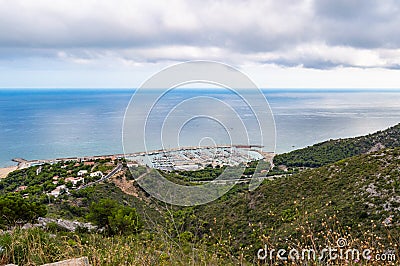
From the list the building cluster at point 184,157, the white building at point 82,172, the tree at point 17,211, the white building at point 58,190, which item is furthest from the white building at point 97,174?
the tree at point 17,211

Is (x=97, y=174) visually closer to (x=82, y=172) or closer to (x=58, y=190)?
(x=82, y=172)

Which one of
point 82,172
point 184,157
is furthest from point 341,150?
point 184,157

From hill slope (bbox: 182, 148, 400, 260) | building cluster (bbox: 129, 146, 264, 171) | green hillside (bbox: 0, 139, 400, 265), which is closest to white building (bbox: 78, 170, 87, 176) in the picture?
green hillside (bbox: 0, 139, 400, 265)

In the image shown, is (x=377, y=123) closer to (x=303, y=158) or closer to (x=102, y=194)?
(x=303, y=158)

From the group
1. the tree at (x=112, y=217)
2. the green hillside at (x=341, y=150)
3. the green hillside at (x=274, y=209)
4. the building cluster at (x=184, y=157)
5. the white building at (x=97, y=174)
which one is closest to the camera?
the building cluster at (x=184, y=157)

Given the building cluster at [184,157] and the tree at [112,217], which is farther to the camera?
the tree at [112,217]

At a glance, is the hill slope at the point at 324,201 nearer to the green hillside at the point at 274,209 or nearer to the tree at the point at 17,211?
the green hillside at the point at 274,209

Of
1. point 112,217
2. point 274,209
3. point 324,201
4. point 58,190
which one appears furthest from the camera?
point 58,190

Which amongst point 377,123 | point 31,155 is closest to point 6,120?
point 31,155

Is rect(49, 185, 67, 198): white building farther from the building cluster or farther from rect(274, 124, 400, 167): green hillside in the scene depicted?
rect(274, 124, 400, 167): green hillside
